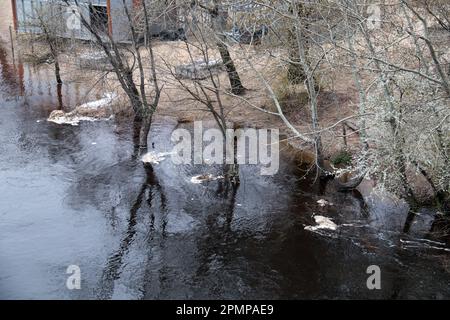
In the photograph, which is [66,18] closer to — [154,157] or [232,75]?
[232,75]

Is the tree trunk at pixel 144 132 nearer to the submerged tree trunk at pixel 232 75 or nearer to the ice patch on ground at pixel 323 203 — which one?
the submerged tree trunk at pixel 232 75

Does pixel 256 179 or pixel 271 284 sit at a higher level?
pixel 256 179

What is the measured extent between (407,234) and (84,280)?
721cm

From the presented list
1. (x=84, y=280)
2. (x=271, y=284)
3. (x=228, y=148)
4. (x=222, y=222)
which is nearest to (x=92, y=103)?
(x=228, y=148)

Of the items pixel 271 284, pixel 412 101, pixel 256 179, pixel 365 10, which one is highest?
pixel 365 10

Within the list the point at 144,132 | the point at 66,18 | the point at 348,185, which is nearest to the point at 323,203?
the point at 348,185

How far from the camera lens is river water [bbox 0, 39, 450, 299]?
10445mm

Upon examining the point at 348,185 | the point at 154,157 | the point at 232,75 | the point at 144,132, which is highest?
the point at 232,75

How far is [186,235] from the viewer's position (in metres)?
12.2

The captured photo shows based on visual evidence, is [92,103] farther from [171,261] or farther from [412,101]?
[412,101]

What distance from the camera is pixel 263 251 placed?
11664 mm

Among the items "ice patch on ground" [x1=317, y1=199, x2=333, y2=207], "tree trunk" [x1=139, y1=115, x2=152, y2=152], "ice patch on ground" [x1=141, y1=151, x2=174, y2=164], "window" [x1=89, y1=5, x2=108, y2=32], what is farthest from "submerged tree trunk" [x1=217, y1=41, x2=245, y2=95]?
"ice patch on ground" [x1=317, y1=199, x2=333, y2=207]

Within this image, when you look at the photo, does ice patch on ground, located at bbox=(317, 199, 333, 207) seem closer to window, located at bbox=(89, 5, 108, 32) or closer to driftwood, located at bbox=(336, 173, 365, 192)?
driftwood, located at bbox=(336, 173, 365, 192)

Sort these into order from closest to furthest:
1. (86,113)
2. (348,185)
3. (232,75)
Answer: (348,185)
(232,75)
(86,113)
